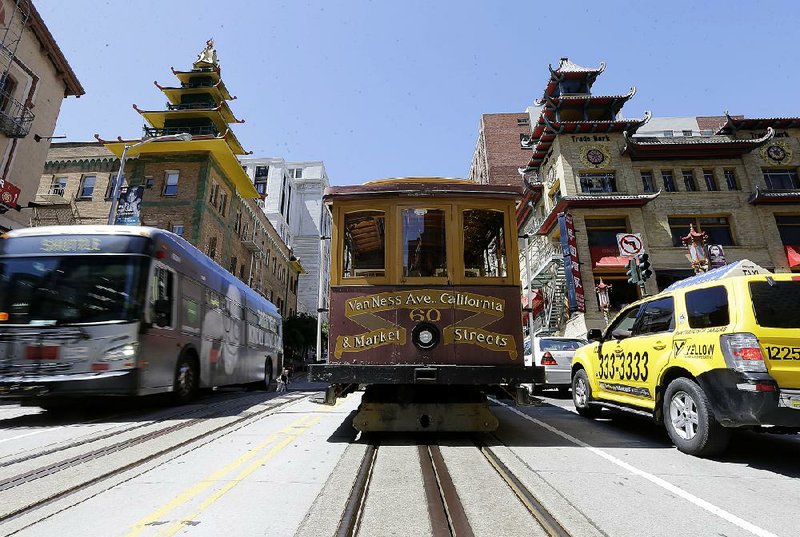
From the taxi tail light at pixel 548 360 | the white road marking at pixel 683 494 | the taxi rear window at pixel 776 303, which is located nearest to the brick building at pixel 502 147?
the taxi tail light at pixel 548 360

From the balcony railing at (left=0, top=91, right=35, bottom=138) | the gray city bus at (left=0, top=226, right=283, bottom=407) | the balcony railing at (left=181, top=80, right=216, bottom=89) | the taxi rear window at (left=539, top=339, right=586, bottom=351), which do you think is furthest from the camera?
the balcony railing at (left=181, top=80, right=216, bottom=89)

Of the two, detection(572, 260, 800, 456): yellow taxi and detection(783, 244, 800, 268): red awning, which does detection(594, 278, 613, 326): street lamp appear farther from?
detection(572, 260, 800, 456): yellow taxi

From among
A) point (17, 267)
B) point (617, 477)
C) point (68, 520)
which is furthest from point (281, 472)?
point (17, 267)

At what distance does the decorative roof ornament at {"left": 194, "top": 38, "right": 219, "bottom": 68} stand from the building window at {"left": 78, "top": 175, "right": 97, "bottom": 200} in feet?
38.8

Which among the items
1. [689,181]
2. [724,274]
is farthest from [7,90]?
[689,181]

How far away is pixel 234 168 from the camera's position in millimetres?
28766

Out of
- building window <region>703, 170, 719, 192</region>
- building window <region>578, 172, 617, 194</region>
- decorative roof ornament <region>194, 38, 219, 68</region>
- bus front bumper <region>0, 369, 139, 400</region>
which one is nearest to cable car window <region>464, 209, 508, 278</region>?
bus front bumper <region>0, 369, 139, 400</region>

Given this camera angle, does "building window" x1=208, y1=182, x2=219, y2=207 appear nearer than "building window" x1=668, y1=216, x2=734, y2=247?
No

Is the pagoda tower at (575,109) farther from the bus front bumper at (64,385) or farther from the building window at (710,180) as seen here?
the bus front bumper at (64,385)

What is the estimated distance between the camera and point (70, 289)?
678 cm

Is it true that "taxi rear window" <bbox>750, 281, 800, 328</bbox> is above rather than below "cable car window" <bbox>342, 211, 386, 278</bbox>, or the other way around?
below

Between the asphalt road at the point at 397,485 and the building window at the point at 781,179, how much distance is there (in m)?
29.9

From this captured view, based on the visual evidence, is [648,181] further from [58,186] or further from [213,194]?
[58,186]

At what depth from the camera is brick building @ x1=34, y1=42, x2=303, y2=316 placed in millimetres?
25375
